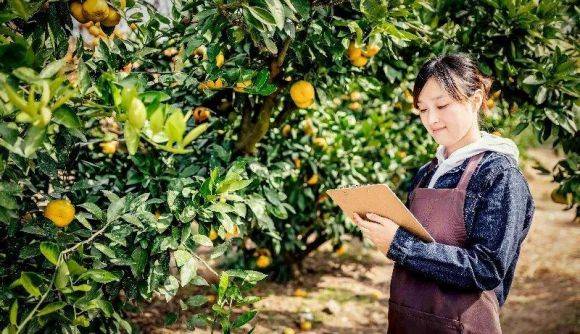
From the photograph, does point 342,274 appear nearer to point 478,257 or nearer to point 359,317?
point 359,317

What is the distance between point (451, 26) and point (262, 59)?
1256 millimetres

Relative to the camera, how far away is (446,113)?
1.40 meters

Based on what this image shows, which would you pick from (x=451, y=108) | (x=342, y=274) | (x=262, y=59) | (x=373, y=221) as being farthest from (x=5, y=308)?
(x=342, y=274)

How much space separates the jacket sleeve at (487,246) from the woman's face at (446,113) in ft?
0.66

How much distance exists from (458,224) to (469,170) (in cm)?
17

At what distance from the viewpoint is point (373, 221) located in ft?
4.89

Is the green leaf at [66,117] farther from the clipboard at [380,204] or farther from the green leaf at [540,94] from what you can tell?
the green leaf at [540,94]

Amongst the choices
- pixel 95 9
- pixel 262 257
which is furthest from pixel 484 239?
pixel 262 257

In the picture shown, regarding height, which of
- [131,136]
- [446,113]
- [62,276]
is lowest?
[62,276]

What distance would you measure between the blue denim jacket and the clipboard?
51 millimetres

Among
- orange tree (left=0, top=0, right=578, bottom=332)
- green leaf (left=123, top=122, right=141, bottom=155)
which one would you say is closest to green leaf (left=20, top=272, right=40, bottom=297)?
orange tree (left=0, top=0, right=578, bottom=332)

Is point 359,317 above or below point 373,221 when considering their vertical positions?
below

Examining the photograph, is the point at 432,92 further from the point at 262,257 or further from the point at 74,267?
the point at 262,257

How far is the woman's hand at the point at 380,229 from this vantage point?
4.58 feet
